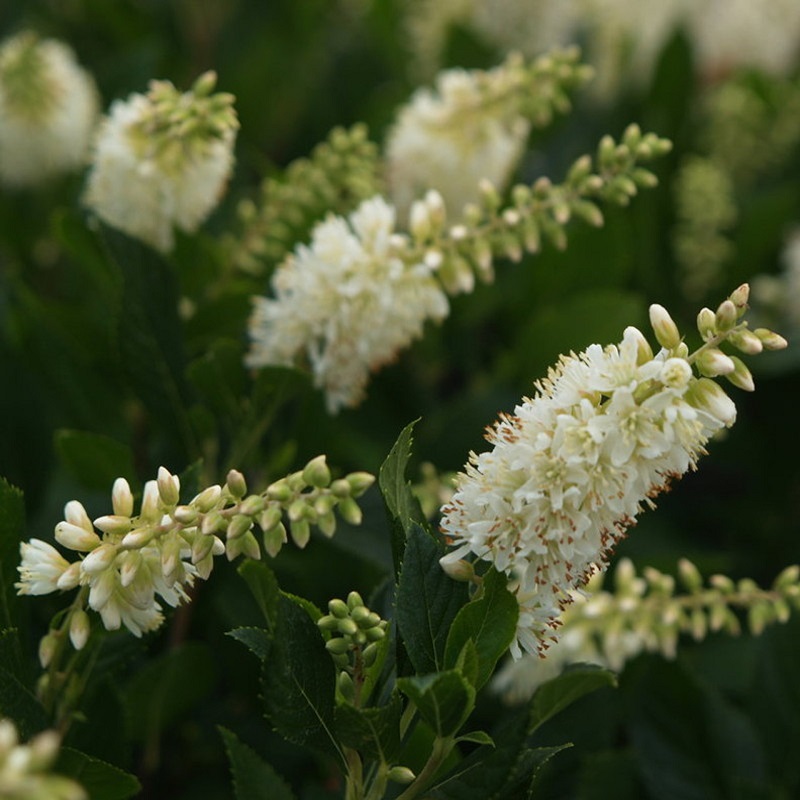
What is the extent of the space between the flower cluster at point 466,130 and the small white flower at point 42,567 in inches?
34.6

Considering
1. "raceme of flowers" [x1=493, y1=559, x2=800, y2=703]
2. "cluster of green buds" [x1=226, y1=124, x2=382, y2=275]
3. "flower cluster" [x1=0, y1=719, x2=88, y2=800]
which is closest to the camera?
"flower cluster" [x1=0, y1=719, x2=88, y2=800]

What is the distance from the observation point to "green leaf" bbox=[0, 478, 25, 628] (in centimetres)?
85

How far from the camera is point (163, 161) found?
1215 mm

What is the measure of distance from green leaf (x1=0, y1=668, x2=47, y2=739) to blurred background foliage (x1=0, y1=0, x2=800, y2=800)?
0.10 m

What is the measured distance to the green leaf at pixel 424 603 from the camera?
79cm

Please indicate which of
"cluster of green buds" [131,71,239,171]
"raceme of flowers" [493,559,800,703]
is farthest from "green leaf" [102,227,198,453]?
"raceme of flowers" [493,559,800,703]

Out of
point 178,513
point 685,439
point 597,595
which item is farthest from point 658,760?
point 178,513

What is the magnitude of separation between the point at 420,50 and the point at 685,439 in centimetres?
172

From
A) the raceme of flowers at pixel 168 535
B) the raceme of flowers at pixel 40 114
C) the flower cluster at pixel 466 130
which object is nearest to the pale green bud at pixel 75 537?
the raceme of flowers at pixel 168 535

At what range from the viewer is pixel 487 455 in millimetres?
798

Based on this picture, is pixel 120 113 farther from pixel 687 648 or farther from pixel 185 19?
pixel 185 19

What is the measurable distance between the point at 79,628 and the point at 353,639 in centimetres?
21

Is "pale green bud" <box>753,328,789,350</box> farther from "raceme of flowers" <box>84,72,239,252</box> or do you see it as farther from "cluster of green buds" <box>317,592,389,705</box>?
"raceme of flowers" <box>84,72,239,252</box>

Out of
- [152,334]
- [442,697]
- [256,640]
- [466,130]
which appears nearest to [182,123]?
[152,334]
